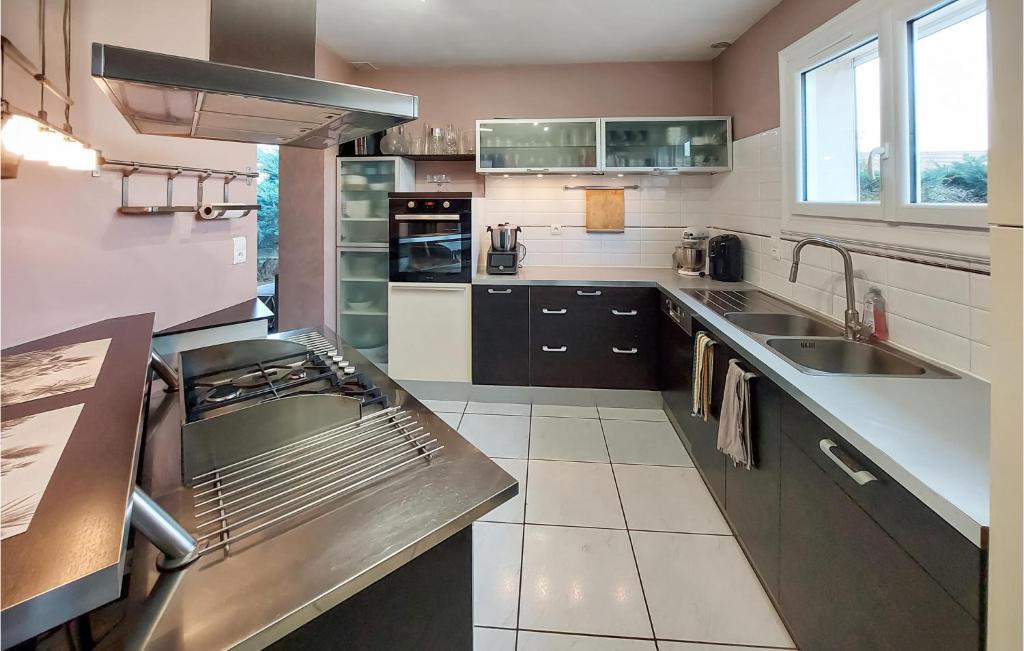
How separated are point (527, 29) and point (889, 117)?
2.21 m

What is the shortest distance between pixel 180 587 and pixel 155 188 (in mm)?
2013

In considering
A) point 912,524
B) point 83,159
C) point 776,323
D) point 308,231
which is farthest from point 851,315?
point 308,231

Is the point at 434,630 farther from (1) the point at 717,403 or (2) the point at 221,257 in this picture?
(2) the point at 221,257

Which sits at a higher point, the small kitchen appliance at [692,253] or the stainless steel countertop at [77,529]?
the small kitchen appliance at [692,253]

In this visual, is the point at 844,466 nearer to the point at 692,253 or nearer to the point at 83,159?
the point at 83,159

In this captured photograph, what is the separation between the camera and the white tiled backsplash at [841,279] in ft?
5.12

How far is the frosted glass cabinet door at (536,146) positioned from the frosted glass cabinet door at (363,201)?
2.66 ft

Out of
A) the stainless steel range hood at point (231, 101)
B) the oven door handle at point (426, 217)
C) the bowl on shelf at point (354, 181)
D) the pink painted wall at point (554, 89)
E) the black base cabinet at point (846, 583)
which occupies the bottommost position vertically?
the black base cabinet at point (846, 583)

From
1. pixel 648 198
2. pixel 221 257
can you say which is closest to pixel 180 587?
pixel 221 257

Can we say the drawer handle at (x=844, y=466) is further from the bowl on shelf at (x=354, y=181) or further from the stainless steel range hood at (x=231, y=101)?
the bowl on shelf at (x=354, y=181)

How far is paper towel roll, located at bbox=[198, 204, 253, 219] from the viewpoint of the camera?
2.24 metres

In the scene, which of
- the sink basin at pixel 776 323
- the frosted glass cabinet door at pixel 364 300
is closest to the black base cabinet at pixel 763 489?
the sink basin at pixel 776 323

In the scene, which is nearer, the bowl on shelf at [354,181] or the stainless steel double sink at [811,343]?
the stainless steel double sink at [811,343]

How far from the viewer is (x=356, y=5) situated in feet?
9.75
